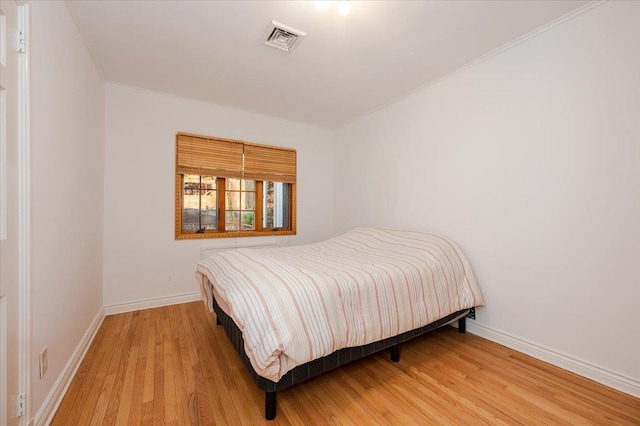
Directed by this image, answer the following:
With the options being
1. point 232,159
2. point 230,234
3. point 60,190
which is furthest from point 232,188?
point 60,190

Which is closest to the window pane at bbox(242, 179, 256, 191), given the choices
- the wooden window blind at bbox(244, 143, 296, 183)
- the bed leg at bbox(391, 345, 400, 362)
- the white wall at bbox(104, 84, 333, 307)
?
the wooden window blind at bbox(244, 143, 296, 183)

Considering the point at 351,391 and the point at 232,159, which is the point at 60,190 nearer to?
the point at 232,159

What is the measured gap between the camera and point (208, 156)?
342 centimetres

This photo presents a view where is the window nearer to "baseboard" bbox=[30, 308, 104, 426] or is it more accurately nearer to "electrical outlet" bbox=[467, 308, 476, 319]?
"baseboard" bbox=[30, 308, 104, 426]

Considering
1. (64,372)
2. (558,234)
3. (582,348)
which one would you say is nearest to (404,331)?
(582,348)

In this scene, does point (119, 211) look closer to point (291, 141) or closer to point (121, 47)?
point (121, 47)

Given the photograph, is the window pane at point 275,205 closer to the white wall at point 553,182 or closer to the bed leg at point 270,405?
the white wall at point 553,182

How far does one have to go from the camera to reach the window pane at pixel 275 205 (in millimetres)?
4004

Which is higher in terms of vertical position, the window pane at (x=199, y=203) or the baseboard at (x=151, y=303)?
the window pane at (x=199, y=203)

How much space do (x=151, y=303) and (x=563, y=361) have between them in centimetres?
396

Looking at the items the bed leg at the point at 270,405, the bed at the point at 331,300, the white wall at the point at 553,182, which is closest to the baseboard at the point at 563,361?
the white wall at the point at 553,182

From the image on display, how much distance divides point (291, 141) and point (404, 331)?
3172mm

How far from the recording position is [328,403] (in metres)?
1.55

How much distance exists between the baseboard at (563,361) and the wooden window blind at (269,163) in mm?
3032
